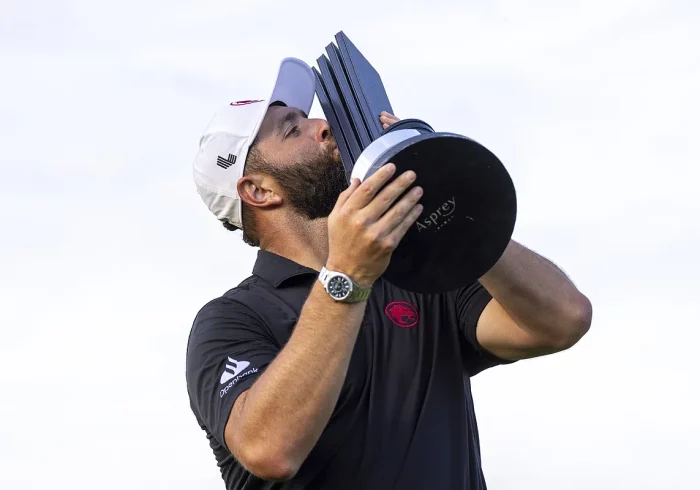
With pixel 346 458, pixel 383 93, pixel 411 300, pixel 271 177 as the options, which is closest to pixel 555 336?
pixel 411 300

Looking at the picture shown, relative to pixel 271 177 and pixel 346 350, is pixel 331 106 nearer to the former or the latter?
pixel 271 177

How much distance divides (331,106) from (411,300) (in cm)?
91

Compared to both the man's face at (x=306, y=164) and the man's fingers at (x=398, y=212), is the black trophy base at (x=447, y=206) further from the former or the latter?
the man's face at (x=306, y=164)

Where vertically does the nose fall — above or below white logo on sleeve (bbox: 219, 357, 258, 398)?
above

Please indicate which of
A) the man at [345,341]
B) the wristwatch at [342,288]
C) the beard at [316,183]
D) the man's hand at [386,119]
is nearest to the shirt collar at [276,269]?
the man at [345,341]

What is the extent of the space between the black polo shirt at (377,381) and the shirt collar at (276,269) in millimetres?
12

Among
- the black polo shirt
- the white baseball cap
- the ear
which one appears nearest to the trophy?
the black polo shirt

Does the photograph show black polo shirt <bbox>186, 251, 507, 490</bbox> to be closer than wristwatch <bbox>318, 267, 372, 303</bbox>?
No

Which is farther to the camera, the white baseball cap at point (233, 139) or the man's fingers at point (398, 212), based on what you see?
the white baseball cap at point (233, 139)

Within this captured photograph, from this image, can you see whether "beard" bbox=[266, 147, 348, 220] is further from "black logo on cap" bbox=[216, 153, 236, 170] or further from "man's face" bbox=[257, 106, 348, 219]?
"black logo on cap" bbox=[216, 153, 236, 170]

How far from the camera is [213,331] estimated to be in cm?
405

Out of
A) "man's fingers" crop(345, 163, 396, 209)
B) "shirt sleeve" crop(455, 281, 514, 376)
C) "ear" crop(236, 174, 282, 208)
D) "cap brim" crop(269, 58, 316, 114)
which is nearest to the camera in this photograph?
"man's fingers" crop(345, 163, 396, 209)

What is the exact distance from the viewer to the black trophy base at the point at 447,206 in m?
3.36

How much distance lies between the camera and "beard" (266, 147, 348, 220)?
4730 millimetres
